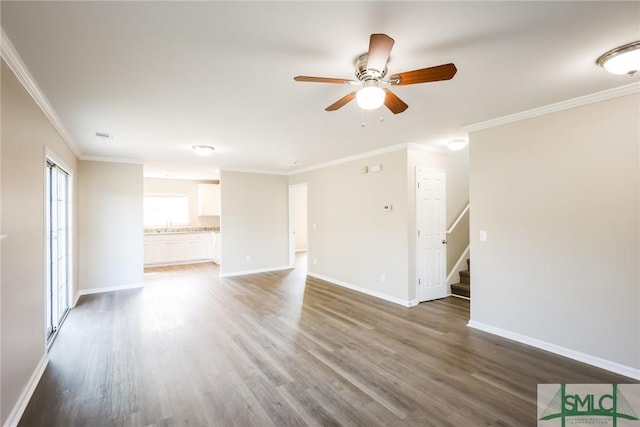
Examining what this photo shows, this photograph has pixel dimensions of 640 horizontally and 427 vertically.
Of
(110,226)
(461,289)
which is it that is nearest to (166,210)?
(110,226)

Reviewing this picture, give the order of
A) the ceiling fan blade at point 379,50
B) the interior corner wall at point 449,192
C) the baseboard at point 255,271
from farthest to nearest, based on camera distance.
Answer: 1. the baseboard at point 255,271
2. the interior corner wall at point 449,192
3. the ceiling fan blade at point 379,50

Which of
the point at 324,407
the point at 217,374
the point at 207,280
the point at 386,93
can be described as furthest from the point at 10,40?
the point at 207,280

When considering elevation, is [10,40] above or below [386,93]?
above

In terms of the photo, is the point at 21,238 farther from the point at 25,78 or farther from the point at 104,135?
the point at 104,135

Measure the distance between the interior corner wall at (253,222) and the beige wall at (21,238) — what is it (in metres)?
3.82

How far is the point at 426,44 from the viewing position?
1841 mm

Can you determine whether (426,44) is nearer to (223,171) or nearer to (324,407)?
(324,407)

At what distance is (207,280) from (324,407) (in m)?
4.79

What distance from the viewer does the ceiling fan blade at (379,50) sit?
1480 millimetres

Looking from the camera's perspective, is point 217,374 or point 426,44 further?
point 217,374

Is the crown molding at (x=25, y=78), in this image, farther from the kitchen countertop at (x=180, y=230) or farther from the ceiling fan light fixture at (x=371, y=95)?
the kitchen countertop at (x=180, y=230)

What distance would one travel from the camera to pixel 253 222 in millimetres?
6949

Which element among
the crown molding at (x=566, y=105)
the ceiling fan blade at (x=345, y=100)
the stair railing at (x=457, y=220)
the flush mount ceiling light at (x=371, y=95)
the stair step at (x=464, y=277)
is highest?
the crown molding at (x=566, y=105)

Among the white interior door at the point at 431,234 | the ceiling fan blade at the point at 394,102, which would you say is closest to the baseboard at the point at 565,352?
the white interior door at the point at 431,234
